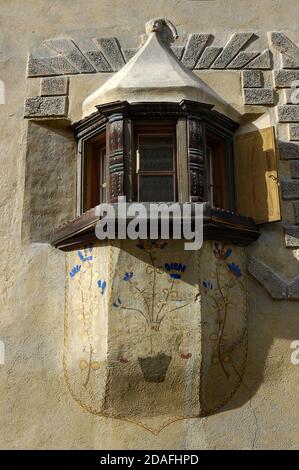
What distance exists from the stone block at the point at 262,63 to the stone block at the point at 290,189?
1378mm

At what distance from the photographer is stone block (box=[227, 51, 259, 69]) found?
673cm

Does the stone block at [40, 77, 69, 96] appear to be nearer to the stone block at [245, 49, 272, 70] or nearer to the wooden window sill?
the wooden window sill

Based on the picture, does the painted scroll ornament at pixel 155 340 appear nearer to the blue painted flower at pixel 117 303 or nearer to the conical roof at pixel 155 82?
the blue painted flower at pixel 117 303

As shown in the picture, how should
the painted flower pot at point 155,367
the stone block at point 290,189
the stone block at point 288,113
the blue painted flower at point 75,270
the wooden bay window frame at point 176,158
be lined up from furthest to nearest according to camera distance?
1. the stone block at point 288,113
2. the stone block at point 290,189
3. the blue painted flower at point 75,270
4. the wooden bay window frame at point 176,158
5. the painted flower pot at point 155,367

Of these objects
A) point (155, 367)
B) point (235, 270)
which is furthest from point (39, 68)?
point (155, 367)

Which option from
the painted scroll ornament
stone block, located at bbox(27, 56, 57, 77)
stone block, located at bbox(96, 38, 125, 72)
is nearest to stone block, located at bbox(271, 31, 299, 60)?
stone block, located at bbox(96, 38, 125, 72)

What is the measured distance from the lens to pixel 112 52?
682 cm

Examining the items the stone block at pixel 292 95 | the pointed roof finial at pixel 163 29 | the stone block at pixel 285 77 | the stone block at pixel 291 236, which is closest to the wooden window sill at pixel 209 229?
the stone block at pixel 291 236

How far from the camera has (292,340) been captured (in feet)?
19.0

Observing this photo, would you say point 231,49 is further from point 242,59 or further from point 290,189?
point 290,189

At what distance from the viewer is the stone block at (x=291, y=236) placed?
6.07 m

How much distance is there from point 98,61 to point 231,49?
1465 millimetres
